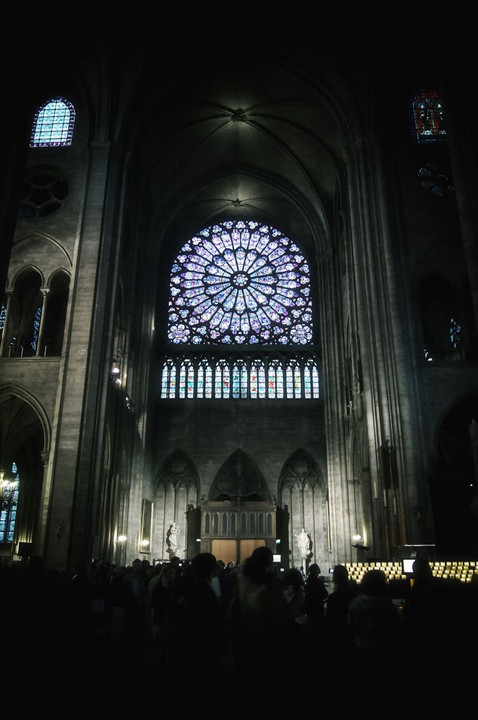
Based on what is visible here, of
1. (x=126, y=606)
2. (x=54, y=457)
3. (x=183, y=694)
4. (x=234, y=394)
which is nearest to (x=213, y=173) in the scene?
(x=234, y=394)

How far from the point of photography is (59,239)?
784 inches

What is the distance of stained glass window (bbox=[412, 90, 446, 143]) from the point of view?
22656 millimetres

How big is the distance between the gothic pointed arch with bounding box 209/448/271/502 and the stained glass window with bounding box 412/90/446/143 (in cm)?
1658

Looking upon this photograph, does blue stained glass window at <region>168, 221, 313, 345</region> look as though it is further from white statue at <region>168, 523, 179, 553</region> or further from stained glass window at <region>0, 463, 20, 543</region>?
stained glass window at <region>0, 463, 20, 543</region>

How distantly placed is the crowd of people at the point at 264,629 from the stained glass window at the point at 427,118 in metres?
20.5

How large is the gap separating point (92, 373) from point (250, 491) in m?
13.1

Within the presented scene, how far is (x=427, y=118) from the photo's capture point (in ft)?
75.6

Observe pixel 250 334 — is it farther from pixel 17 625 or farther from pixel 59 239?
pixel 17 625

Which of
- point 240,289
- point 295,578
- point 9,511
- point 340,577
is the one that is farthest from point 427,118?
point 9,511

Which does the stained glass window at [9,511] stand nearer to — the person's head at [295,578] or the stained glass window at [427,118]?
the person's head at [295,578]

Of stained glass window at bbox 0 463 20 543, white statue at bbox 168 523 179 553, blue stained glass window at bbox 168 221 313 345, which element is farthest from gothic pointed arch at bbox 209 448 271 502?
stained glass window at bbox 0 463 20 543

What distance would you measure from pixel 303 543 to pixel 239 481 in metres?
4.32

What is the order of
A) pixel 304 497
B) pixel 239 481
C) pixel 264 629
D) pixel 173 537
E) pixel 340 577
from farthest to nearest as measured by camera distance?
pixel 304 497 → pixel 239 481 → pixel 173 537 → pixel 340 577 → pixel 264 629

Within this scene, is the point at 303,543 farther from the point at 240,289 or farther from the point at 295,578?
the point at 295,578
